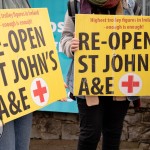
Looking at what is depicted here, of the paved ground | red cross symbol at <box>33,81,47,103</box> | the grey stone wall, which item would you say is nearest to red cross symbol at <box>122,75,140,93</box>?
red cross symbol at <box>33,81,47,103</box>

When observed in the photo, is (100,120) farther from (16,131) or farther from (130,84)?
(16,131)

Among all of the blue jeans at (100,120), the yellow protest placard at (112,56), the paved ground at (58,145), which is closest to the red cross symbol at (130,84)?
the yellow protest placard at (112,56)

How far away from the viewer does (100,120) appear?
3.19 meters

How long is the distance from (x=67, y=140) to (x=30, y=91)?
96.9 inches

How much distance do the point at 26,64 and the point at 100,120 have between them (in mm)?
804

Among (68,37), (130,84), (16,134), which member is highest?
(68,37)

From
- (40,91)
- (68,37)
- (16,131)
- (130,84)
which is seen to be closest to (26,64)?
(40,91)

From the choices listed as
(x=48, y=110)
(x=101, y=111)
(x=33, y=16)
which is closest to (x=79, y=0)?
(x=33, y=16)

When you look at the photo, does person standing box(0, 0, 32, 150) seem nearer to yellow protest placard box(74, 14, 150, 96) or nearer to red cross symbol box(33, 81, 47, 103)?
red cross symbol box(33, 81, 47, 103)

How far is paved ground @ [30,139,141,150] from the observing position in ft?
16.0

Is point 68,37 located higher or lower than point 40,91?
higher

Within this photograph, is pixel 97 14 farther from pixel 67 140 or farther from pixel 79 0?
pixel 67 140

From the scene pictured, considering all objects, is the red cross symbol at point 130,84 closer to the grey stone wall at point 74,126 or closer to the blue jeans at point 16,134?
the blue jeans at point 16,134

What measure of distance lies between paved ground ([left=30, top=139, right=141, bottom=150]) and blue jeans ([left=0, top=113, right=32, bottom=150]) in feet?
6.52
